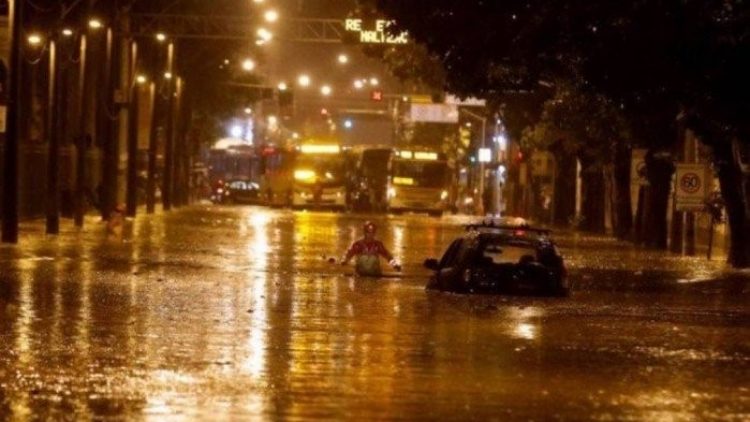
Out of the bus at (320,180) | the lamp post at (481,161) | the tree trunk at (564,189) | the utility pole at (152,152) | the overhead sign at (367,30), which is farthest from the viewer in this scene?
the lamp post at (481,161)

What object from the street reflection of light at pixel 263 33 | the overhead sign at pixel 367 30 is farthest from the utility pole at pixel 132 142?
the overhead sign at pixel 367 30

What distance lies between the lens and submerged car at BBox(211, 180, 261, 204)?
101m

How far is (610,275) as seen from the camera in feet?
118

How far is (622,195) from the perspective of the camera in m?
57.3

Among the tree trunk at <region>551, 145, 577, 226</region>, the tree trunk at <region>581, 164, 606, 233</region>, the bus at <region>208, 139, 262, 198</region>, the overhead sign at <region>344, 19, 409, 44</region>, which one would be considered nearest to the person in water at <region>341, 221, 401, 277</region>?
the overhead sign at <region>344, 19, 409, 44</region>

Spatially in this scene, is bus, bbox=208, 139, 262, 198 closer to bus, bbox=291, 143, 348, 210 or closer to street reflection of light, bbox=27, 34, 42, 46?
bus, bbox=291, 143, 348, 210

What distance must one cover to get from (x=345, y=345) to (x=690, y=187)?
78.9ft

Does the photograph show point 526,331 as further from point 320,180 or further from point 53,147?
point 320,180

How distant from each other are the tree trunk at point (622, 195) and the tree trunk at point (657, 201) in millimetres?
3248

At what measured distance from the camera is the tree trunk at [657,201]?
161 ft

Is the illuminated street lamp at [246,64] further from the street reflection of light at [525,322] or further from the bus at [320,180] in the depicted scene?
the street reflection of light at [525,322]

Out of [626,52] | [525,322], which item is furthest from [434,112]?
[525,322]

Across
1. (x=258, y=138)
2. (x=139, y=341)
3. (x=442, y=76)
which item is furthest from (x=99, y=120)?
(x=258, y=138)

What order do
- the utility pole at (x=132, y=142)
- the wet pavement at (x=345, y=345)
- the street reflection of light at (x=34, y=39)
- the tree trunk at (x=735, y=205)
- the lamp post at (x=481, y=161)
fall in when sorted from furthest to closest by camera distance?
the lamp post at (x=481, y=161) → the utility pole at (x=132, y=142) → the street reflection of light at (x=34, y=39) → the tree trunk at (x=735, y=205) → the wet pavement at (x=345, y=345)
